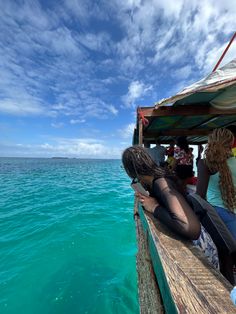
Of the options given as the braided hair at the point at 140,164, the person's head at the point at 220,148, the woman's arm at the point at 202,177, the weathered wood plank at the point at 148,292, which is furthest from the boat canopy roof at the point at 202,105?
the weathered wood plank at the point at 148,292

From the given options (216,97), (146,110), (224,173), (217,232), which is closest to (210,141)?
(224,173)

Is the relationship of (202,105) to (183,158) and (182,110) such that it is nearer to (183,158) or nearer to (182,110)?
(182,110)

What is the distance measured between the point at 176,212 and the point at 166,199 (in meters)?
0.16

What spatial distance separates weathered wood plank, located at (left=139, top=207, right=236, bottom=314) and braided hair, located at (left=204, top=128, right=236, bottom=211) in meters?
0.81

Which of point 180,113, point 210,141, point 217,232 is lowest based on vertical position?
point 217,232

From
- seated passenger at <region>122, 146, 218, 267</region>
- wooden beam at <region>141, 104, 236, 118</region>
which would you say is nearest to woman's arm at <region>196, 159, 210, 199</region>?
seated passenger at <region>122, 146, 218, 267</region>

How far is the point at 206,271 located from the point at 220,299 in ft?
1.10

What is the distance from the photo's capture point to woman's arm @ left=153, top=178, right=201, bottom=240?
68.9 inches

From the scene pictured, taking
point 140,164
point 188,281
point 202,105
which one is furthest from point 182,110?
point 188,281

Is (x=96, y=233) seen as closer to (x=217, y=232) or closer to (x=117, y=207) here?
(x=117, y=207)

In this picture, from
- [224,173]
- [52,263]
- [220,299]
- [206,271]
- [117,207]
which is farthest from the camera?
[117,207]

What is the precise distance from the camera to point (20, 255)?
6105mm

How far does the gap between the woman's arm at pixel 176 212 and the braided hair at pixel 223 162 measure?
0.66m

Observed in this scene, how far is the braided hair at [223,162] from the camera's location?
2152mm
